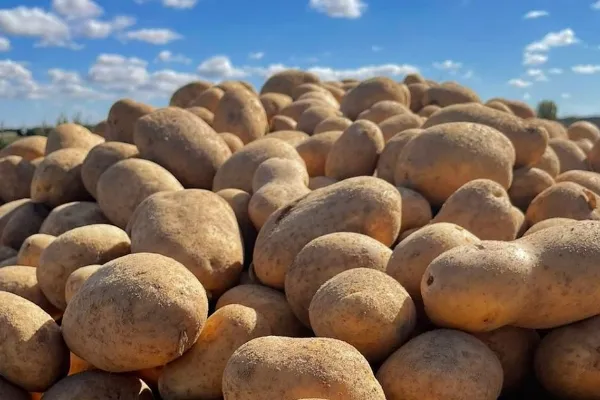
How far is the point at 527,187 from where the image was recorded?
11.9 feet

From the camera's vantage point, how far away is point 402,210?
3172 mm

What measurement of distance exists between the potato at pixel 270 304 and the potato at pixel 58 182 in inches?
72.0

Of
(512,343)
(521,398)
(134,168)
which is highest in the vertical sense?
(134,168)

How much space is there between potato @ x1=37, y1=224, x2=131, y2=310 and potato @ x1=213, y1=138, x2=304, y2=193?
99 cm

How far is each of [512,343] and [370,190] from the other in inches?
34.9

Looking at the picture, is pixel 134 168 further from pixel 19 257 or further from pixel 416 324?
pixel 416 324

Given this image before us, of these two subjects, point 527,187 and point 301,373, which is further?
point 527,187

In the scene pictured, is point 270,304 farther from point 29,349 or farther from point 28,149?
point 28,149

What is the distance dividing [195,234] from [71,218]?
112 cm

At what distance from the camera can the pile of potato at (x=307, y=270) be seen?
2113 millimetres

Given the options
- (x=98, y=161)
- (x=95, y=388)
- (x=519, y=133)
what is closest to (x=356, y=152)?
(x=519, y=133)

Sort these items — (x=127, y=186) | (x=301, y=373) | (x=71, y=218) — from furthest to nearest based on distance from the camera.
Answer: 1. (x=71, y=218)
2. (x=127, y=186)
3. (x=301, y=373)

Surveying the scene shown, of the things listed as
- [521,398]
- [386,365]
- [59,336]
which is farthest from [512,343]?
[59,336]

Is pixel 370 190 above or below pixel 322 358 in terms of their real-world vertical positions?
above
